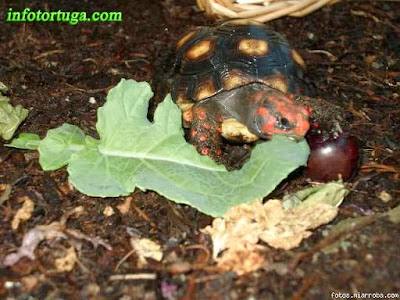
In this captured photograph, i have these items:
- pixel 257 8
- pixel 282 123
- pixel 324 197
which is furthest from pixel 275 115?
pixel 257 8

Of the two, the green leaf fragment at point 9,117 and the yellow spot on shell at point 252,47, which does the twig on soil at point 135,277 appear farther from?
the yellow spot on shell at point 252,47

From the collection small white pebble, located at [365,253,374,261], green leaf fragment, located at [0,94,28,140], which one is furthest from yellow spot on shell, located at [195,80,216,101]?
small white pebble, located at [365,253,374,261]

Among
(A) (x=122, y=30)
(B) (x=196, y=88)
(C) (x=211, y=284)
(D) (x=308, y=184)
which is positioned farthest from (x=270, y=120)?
(A) (x=122, y=30)

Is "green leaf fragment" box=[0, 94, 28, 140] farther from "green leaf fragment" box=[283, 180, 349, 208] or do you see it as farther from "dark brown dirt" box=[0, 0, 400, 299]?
"green leaf fragment" box=[283, 180, 349, 208]

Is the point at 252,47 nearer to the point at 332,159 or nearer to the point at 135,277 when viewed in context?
the point at 332,159

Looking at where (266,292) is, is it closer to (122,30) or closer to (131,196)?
(131,196)

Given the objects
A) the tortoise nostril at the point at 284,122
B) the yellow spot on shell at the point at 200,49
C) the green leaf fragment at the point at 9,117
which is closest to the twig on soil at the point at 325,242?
the tortoise nostril at the point at 284,122
